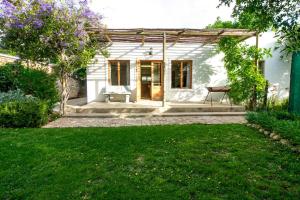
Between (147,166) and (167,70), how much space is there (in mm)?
8522

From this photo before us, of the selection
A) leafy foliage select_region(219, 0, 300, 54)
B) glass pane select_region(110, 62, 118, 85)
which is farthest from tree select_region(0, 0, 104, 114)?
leafy foliage select_region(219, 0, 300, 54)

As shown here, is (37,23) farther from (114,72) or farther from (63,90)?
(114,72)

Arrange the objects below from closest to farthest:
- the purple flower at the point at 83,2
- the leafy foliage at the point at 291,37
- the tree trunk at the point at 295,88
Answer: the leafy foliage at the point at 291,37
the tree trunk at the point at 295,88
the purple flower at the point at 83,2

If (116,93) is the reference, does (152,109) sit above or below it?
below

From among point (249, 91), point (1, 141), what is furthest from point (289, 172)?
point (249, 91)

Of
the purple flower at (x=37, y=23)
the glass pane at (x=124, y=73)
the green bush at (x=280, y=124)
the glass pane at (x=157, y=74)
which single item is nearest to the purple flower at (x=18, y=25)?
the purple flower at (x=37, y=23)

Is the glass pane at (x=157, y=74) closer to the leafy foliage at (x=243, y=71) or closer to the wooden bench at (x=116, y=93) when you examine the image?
the wooden bench at (x=116, y=93)

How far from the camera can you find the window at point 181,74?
11.8 metres

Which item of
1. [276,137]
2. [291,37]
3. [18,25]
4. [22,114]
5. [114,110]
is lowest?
[276,137]

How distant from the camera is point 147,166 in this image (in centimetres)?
361

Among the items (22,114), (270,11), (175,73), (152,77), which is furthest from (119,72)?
(270,11)

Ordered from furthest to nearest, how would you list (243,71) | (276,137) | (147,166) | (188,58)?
(188,58), (243,71), (276,137), (147,166)

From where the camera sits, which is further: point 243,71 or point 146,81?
point 146,81

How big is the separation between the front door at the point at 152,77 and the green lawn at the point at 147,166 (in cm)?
632
